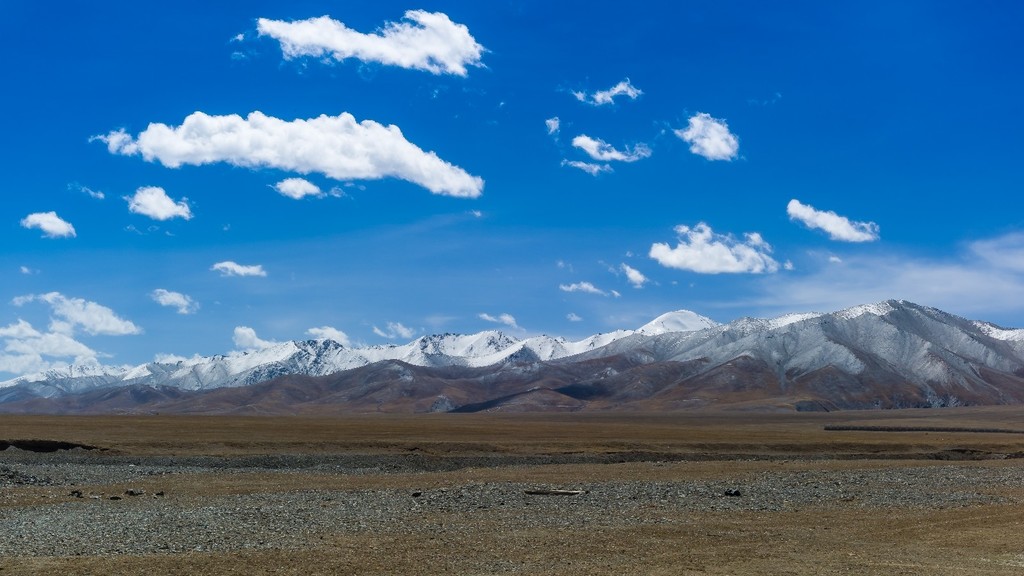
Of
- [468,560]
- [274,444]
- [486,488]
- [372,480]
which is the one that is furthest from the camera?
[274,444]

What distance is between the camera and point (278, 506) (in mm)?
35031

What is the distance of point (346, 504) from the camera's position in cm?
3603

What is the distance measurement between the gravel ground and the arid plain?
0.11 m

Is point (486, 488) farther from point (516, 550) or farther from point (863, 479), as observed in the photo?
point (863, 479)

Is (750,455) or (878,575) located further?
(750,455)

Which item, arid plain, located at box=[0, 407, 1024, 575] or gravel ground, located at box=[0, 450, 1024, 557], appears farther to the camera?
gravel ground, located at box=[0, 450, 1024, 557]

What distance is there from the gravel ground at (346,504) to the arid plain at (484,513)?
0.11 metres

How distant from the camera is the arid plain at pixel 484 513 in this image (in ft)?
76.8

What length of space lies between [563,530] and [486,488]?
1313 centimetres

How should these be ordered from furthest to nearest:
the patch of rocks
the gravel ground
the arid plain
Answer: the gravel ground
the patch of rocks
the arid plain

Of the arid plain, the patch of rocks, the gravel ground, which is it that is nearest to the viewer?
the arid plain

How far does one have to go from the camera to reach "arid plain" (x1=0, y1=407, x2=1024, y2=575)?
23422 millimetres

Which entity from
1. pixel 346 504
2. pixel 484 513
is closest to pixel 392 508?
pixel 346 504

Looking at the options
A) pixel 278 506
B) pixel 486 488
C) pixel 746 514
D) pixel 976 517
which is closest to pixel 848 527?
pixel 746 514
